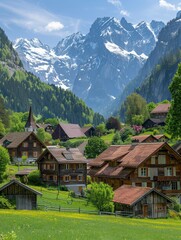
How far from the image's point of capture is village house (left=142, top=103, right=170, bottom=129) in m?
163

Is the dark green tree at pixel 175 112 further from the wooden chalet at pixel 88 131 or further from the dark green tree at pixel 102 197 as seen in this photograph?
the wooden chalet at pixel 88 131

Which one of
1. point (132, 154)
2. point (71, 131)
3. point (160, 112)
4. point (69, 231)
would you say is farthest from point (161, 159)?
point (71, 131)

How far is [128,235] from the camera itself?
31.6m

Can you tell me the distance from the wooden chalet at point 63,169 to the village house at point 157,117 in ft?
255

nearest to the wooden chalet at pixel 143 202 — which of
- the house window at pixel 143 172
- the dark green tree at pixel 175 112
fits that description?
the house window at pixel 143 172

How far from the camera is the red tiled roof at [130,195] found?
56.9m

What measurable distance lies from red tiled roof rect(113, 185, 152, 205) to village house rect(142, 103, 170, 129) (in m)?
102

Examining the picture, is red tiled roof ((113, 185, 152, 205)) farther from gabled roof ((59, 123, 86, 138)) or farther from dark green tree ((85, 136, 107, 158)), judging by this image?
gabled roof ((59, 123, 86, 138))

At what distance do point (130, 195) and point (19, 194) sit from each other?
15.4 m

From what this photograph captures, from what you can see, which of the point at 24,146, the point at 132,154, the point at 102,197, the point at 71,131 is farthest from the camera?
the point at 71,131

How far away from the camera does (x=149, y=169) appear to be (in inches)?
2854

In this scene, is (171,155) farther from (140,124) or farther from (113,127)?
(113,127)

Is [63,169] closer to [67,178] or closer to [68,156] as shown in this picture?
[67,178]

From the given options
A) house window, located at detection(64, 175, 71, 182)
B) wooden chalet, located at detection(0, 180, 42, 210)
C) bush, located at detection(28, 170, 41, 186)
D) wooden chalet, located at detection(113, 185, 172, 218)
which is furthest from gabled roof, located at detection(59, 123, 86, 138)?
wooden chalet, located at detection(0, 180, 42, 210)
